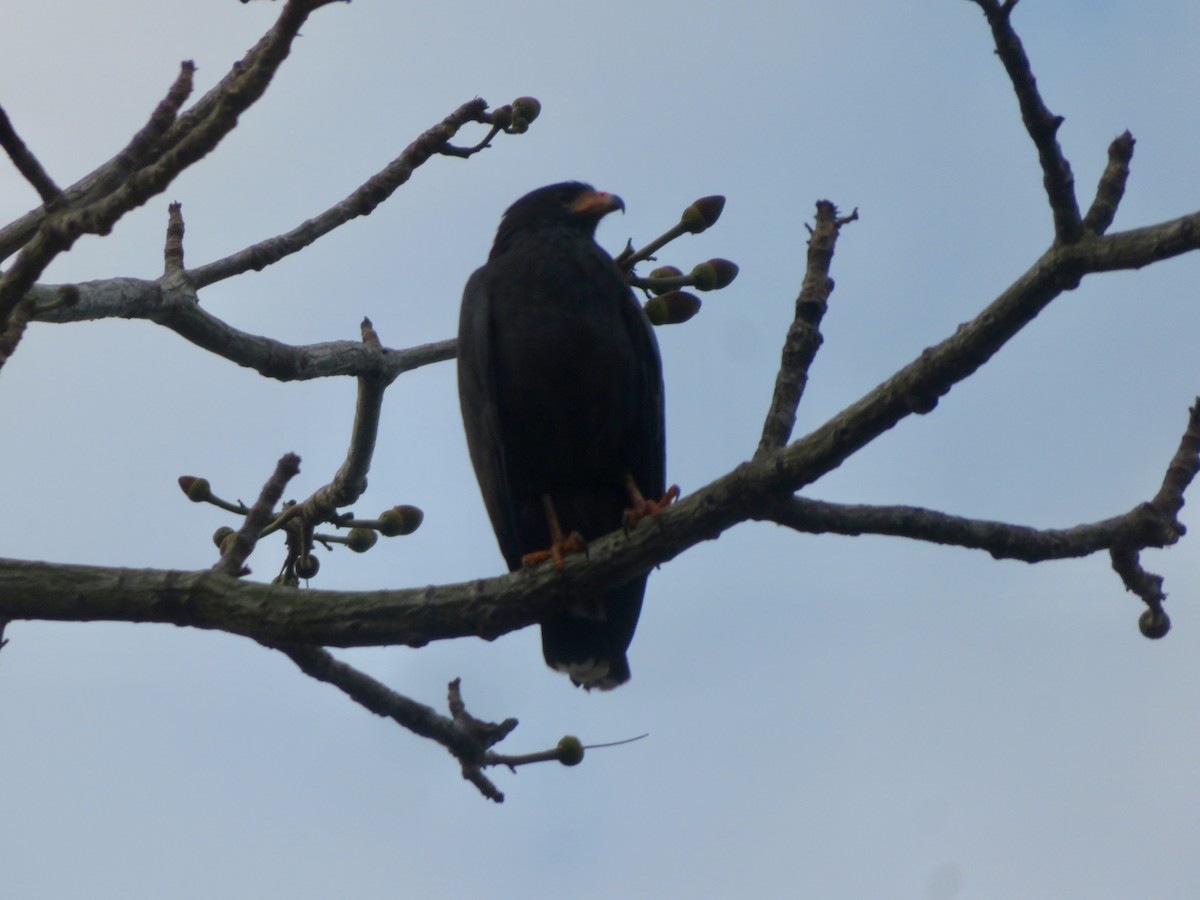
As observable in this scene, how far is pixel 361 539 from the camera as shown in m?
5.21

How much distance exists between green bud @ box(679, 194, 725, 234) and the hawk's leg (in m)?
1.20

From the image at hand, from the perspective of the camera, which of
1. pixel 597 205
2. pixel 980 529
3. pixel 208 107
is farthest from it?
pixel 597 205

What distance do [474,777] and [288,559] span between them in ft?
3.82

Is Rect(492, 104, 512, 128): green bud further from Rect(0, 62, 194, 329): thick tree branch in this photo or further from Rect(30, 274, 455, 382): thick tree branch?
Rect(0, 62, 194, 329): thick tree branch

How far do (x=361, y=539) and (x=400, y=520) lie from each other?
0.77 ft

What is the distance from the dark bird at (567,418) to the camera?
5.34 m

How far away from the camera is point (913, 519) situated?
3.47m

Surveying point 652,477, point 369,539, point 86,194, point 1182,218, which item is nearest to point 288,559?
point 369,539

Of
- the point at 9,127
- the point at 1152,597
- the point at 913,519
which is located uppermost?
the point at 9,127

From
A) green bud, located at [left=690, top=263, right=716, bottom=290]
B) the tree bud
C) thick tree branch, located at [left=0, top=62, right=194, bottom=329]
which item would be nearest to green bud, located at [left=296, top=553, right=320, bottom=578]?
the tree bud

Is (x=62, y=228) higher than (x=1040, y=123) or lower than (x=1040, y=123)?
higher

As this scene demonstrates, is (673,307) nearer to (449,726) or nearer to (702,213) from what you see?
(702,213)

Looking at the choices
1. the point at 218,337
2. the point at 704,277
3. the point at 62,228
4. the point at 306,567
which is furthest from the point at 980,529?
the point at 218,337

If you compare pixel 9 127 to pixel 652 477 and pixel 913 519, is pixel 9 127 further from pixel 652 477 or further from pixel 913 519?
pixel 652 477
